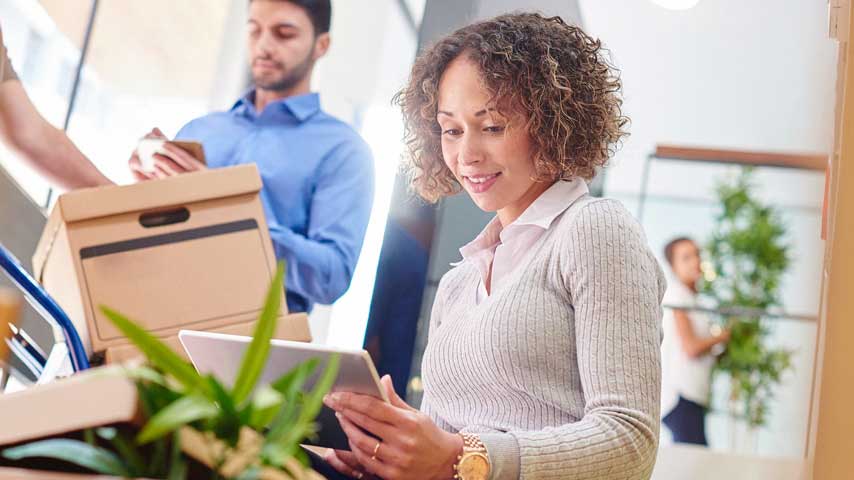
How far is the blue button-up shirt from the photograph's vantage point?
104 inches

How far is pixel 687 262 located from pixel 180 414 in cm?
366

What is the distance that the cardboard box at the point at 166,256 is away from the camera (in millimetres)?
1973

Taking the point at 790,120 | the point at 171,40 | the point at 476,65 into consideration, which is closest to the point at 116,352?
the point at 476,65

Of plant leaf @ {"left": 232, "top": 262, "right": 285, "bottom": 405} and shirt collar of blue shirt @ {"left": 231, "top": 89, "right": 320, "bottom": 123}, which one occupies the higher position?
shirt collar of blue shirt @ {"left": 231, "top": 89, "right": 320, "bottom": 123}

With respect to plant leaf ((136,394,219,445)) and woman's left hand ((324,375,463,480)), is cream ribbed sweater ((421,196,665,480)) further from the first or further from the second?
plant leaf ((136,394,219,445))

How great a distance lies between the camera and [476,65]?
1.53 m

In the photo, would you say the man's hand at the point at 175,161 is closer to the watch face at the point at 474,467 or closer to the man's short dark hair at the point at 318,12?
the man's short dark hair at the point at 318,12

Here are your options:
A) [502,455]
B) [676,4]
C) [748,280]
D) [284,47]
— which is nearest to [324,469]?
[502,455]

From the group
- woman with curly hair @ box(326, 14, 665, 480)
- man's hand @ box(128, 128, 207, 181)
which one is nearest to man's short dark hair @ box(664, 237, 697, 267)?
man's hand @ box(128, 128, 207, 181)

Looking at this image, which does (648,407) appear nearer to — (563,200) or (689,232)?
(563,200)

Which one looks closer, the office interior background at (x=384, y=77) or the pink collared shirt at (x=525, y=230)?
the pink collared shirt at (x=525, y=230)

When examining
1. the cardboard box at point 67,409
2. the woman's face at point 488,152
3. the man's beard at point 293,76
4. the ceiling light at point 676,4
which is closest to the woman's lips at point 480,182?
the woman's face at point 488,152

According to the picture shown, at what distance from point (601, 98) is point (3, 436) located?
3.50ft

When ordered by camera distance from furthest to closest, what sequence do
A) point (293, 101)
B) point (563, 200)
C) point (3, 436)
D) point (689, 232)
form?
point (689, 232), point (293, 101), point (563, 200), point (3, 436)
